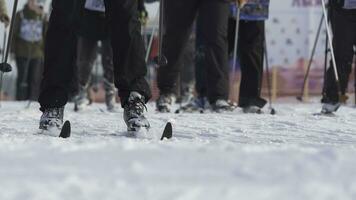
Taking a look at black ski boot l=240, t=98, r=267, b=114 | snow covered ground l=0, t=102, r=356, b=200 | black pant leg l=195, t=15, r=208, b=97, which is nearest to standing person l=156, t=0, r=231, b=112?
black pant leg l=195, t=15, r=208, b=97

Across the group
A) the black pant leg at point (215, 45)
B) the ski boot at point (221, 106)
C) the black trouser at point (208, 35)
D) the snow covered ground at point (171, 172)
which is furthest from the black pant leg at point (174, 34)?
the snow covered ground at point (171, 172)

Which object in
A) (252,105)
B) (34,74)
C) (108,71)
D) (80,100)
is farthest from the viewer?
(34,74)

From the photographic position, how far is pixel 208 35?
160 inches

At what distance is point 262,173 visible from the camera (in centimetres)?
144

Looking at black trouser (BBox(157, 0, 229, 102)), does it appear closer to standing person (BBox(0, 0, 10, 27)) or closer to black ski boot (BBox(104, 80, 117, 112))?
black ski boot (BBox(104, 80, 117, 112))

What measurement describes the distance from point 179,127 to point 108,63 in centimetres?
217

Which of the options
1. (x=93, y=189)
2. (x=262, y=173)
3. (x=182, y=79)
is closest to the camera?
(x=93, y=189)

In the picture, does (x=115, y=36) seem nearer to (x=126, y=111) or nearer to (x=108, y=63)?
(x=126, y=111)

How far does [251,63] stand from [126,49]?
204cm

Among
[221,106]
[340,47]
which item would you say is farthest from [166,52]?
[340,47]

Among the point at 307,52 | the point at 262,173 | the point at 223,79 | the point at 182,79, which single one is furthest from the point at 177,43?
the point at 307,52

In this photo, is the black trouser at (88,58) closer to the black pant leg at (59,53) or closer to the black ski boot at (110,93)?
the black ski boot at (110,93)

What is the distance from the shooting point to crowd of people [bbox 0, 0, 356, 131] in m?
2.58

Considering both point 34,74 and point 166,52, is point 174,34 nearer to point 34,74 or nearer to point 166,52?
point 166,52
